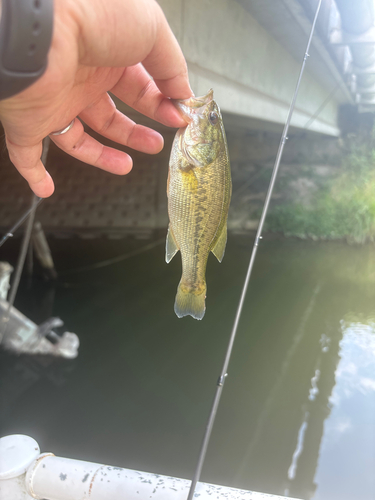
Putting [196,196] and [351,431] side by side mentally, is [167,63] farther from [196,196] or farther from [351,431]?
[351,431]

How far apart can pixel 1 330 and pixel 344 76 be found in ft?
25.5

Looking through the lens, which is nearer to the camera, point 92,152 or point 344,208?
point 92,152

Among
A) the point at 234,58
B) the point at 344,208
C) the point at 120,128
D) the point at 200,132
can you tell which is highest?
the point at 344,208

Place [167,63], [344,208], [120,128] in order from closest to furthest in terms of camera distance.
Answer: [167,63] < [120,128] < [344,208]

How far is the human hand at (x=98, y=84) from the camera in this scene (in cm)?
64

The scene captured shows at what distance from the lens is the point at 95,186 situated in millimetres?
8844

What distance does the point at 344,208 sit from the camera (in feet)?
37.4

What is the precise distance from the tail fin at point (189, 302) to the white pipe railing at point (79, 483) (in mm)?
701

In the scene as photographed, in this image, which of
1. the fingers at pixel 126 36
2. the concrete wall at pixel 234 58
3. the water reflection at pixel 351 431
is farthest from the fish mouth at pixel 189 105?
the water reflection at pixel 351 431

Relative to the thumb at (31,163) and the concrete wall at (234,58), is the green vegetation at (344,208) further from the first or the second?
the thumb at (31,163)

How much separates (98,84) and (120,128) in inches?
8.5

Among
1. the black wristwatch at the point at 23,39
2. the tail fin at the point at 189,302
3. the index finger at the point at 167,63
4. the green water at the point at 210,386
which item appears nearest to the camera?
the black wristwatch at the point at 23,39

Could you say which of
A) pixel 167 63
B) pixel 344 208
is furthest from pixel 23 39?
pixel 344 208

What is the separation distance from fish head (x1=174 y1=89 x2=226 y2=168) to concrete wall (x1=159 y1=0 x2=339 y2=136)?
175 cm
